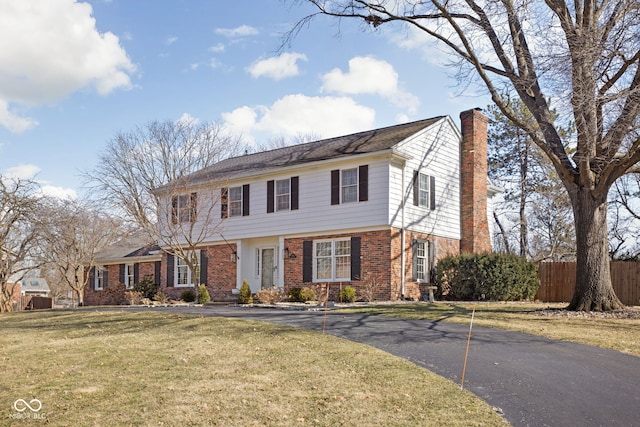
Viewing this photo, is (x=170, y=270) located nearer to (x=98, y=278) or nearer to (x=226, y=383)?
(x=98, y=278)

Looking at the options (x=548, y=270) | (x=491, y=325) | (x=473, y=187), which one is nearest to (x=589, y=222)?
(x=491, y=325)

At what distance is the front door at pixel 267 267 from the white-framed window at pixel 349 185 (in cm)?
458

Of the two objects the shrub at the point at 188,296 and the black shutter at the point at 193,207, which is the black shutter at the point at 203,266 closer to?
the shrub at the point at 188,296

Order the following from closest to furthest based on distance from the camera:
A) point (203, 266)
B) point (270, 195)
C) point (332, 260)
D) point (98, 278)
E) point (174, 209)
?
point (332, 260), point (270, 195), point (174, 209), point (203, 266), point (98, 278)

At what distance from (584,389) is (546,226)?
28916mm

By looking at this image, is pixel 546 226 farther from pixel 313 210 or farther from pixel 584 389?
pixel 584 389

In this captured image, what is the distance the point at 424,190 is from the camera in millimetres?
23312

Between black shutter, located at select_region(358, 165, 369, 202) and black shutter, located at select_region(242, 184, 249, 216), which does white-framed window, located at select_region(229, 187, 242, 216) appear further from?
black shutter, located at select_region(358, 165, 369, 202)

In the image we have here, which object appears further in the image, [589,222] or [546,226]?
[546,226]

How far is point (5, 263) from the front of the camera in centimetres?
2441

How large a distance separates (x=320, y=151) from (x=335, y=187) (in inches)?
103

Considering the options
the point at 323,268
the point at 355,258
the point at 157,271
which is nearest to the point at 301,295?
the point at 323,268

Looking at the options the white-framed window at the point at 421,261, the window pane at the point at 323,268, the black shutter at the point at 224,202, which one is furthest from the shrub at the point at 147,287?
the white-framed window at the point at 421,261

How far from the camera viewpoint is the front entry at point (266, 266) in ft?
82.9
